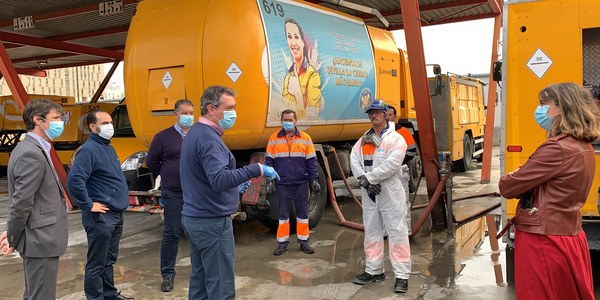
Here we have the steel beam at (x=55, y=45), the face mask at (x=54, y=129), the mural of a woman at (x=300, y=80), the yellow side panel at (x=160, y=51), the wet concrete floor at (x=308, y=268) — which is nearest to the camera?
the face mask at (x=54, y=129)

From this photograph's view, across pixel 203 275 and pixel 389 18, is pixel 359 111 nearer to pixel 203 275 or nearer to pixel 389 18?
pixel 203 275

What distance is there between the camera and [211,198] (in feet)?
10.9

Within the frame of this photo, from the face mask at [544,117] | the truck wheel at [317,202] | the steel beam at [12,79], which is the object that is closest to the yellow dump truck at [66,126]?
the steel beam at [12,79]

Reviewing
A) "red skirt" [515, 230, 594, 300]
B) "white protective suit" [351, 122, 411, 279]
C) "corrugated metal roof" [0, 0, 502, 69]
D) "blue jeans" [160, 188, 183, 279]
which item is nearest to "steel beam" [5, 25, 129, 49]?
"corrugated metal roof" [0, 0, 502, 69]

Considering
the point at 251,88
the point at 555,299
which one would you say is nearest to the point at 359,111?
the point at 251,88

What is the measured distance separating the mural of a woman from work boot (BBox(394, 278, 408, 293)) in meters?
2.82

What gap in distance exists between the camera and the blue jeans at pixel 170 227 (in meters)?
4.97

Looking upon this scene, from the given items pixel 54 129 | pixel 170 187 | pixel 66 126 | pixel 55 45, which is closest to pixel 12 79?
pixel 66 126

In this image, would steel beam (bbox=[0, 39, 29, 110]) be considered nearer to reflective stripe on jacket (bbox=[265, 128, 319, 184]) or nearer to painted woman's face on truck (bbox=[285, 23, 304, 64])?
painted woman's face on truck (bbox=[285, 23, 304, 64])

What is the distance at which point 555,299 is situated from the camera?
2.76 meters

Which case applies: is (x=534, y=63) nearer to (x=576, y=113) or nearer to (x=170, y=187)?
(x=576, y=113)

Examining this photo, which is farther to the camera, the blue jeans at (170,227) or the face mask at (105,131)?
the blue jeans at (170,227)

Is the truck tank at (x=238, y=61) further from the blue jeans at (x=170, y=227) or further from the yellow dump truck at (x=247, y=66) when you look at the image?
the blue jeans at (x=170, y=227)

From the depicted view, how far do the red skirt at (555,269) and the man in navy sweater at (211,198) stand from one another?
168cm
